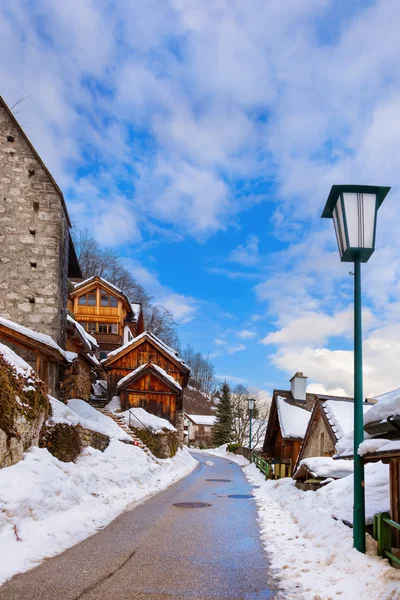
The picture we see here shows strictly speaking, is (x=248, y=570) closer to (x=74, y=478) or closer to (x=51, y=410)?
(x=74, y=478)

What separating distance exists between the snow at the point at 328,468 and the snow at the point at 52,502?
13.8 feet

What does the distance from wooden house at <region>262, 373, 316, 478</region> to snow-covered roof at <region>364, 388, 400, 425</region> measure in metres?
17.9

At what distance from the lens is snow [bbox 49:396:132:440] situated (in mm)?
12367

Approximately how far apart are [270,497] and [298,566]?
8.76 metres

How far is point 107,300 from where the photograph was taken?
145 ft

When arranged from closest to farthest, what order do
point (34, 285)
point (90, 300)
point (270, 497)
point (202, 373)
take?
1. point (270, 497)
2. point (34, 285)
3. point (90, 300)
4. point (202, 373)

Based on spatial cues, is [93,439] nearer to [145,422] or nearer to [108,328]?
[145,422]

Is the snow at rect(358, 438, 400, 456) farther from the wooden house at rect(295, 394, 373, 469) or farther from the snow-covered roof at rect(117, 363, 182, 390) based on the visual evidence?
the snow-covered roof at rect(117, 363, 182, 390)

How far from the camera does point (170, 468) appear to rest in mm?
21922

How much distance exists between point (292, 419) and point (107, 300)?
74.6 feet

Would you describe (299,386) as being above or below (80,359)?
below

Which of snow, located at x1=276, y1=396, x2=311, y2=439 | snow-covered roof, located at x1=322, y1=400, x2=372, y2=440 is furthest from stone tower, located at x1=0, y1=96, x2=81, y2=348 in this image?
snow, located at x1=276, y1=396, x2=311, y2=439

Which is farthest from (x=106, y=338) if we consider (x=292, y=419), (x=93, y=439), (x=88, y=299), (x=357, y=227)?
(x=357, y=227)

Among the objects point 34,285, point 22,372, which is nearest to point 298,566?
point 22,372
